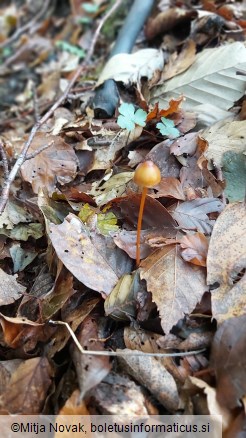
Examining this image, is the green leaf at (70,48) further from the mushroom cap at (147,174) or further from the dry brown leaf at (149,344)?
the dry brown leaf at (149,344)

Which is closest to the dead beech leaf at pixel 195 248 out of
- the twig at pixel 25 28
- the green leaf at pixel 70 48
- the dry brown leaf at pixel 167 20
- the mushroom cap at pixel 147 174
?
the mushroom cap at pixel 147 174

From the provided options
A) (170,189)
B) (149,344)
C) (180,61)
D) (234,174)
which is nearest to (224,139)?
(234,174)

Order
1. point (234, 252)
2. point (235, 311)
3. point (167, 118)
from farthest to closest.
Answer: point (167, 118), point (234, 252), point (235, 311)

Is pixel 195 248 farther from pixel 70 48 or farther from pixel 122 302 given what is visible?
pixel 70 48

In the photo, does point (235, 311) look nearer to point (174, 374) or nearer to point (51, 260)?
point (174, 374)

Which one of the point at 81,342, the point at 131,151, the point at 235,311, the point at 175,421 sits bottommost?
the point at 175,421

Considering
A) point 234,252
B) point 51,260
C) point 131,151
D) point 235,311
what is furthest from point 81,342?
point 131,151

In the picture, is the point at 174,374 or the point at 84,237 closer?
the point at 174,374
